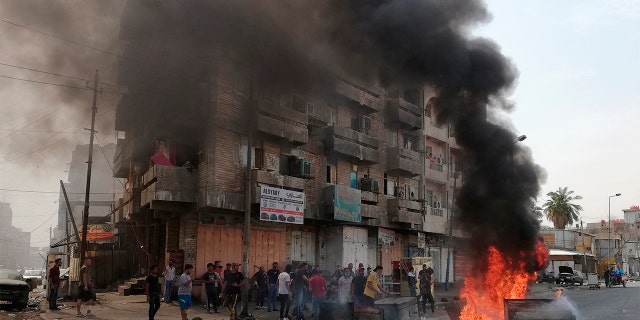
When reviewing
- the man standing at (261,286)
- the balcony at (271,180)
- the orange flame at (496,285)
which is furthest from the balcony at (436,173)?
the orange flame at (496,285)

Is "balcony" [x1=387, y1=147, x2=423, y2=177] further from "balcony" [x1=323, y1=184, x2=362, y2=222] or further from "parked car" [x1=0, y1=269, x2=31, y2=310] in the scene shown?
"parked car" [x1=0, y1=269, x2=31, y2=310]

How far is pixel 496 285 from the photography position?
45.6 ft

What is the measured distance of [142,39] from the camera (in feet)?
65.4

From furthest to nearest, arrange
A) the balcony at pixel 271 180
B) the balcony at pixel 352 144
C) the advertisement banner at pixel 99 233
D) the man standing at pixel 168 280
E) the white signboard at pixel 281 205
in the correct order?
the advertisement banner at pixel 99 233, the balcony at pixel 352 144, the balcony at pixel 271 180, the white signboard at pixel 281 205, the man standing at pixel 168 280

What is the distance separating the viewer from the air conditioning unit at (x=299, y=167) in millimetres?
24578

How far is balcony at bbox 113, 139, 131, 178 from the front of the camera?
27281mm

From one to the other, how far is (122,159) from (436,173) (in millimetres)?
Answer: 19787

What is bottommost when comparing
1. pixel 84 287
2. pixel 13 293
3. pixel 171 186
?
pixel 13 293

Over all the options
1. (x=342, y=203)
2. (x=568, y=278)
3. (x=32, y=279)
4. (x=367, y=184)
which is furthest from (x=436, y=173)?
(x=32, y=279)

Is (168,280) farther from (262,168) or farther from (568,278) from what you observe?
(568,278)

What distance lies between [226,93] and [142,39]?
3793mm

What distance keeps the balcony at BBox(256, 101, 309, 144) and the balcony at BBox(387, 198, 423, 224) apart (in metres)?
8.17

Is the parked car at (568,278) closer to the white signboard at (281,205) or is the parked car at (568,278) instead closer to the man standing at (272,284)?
the white signboard at (281,205)

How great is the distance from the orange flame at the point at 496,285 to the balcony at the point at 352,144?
13483 mm
